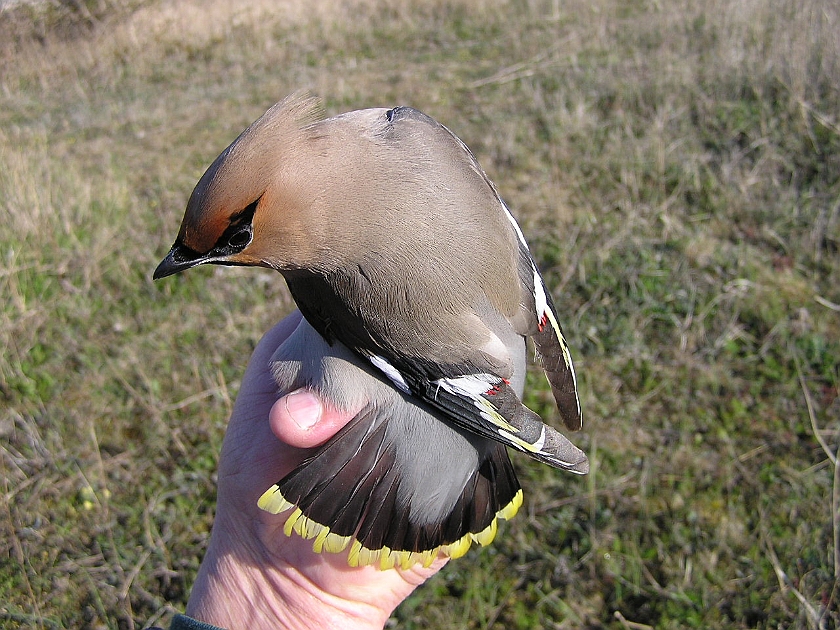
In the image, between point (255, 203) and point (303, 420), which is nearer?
point (255, 203)

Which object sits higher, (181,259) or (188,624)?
(181,259)

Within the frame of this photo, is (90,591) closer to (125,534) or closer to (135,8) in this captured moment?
(125,534)

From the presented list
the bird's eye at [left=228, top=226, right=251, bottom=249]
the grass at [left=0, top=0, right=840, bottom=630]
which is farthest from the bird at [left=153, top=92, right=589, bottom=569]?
the grass at [left=0, top=0, right=840, bottom=630]

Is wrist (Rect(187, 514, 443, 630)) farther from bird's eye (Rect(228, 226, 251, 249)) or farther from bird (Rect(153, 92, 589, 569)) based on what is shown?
bird's eye (Rect(228, 226, 251, 249))

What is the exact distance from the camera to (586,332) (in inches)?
143

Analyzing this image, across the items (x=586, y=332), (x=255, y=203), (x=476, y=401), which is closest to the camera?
(x=255, y=203)

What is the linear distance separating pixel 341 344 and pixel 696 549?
1.72 meters

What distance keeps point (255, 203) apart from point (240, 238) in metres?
0.09

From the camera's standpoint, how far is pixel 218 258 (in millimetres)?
1650

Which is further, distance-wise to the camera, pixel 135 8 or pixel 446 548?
pixel 135 8

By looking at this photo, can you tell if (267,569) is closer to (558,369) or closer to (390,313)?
(390,313)

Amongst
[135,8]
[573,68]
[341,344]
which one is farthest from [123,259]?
[135,8]

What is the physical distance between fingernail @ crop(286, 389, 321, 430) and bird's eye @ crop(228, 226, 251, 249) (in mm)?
455

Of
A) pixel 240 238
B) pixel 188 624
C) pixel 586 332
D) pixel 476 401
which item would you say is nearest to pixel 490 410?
pixel 476 401
